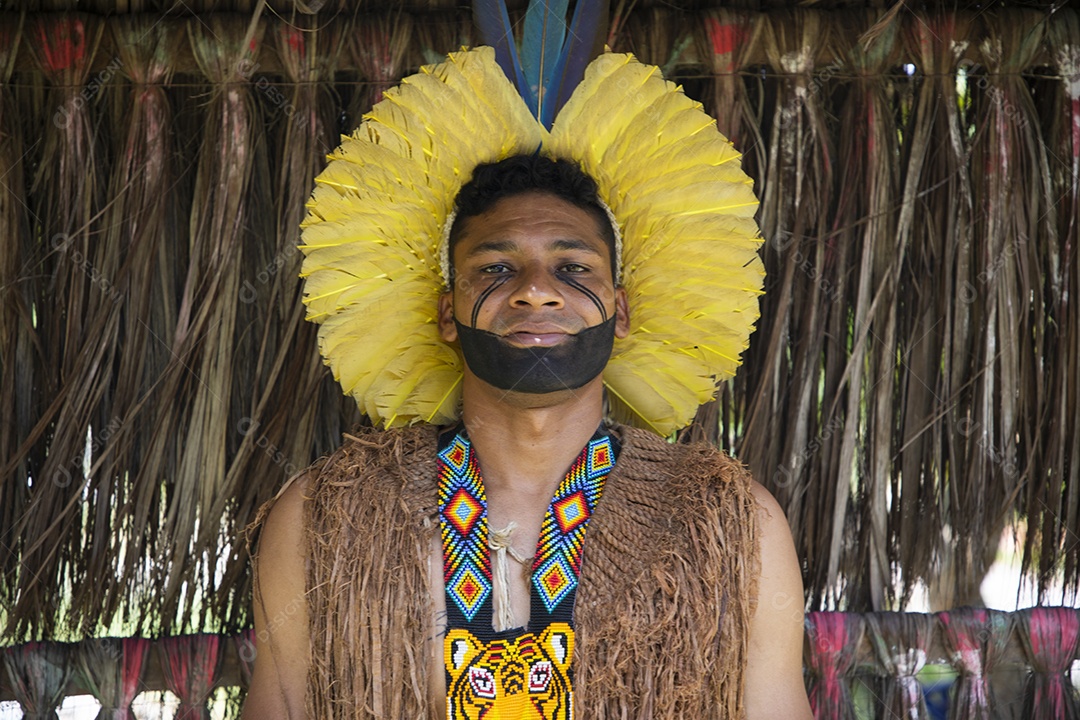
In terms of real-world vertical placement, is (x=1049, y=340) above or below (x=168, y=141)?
below

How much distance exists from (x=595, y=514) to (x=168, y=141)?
5.24 ft

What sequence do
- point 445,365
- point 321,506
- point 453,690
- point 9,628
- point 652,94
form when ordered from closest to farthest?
point 453,690, point 321,506, point 652,94, point 445,365, point 9,628

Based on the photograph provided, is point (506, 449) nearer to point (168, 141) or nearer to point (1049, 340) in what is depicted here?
point (168, 141)

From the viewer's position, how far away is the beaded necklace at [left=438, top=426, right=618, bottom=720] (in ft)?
7.14

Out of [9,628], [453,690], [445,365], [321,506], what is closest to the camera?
[453,690]

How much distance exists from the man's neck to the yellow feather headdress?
248 mm

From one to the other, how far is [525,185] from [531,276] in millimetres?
241

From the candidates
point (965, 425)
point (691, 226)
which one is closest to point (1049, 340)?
point (965, 425)

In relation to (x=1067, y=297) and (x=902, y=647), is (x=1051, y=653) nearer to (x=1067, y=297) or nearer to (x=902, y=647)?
(x=902, y=647)

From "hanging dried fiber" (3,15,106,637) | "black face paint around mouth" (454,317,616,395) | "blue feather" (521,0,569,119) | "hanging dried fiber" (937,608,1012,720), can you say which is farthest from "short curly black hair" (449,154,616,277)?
→ "hanging dried fiber" (937,608,1012,720)

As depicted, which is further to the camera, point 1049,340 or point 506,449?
point 1049,340

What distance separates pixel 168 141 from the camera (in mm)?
3082

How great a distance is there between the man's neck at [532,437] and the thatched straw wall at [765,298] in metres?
0.70

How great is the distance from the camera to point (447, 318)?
2.57 meters
